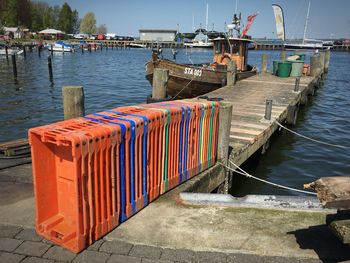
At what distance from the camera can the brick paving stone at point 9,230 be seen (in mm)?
3911

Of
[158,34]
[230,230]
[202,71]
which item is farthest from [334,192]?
[158,34]

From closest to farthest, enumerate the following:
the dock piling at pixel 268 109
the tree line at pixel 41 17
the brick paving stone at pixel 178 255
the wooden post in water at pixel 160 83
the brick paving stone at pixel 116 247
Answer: the brick paving stone at pixel 178 255 → the brick paving stone at pixel 116 247 → the wooden post in water at pixel 160 83 → the dock piling at pixel 268 109 → the tree line at pixel 41 17

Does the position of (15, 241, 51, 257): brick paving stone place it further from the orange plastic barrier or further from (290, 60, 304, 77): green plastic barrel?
(290, 60, 304, 77): green plastic barrel

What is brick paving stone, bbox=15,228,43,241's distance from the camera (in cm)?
384

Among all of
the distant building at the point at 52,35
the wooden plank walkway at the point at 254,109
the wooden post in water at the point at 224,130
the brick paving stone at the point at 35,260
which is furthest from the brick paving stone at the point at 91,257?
the distant building at the point at 52,35

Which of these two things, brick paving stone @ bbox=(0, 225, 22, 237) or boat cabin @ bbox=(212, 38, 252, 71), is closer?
brick paving stone @ bbox=(0, 225, 22, 237)

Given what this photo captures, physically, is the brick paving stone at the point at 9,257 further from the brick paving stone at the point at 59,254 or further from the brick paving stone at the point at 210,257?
the brick paving stone at the point at 210,257

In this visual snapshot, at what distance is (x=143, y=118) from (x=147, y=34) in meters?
132

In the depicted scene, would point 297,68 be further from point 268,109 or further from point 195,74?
point 268,109

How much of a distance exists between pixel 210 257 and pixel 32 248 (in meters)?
1.96

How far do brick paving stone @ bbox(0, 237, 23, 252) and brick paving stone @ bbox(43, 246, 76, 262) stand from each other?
0.41 meters

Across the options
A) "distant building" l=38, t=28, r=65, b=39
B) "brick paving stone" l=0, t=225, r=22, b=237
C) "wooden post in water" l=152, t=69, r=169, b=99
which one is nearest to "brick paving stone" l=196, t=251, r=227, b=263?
"brick paving stone" l=0, t=225, r=22, b=237

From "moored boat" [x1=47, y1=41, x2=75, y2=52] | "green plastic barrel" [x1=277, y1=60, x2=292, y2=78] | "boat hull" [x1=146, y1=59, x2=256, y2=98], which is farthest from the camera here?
"moored boat" [x1=47, y1=41, x2=75, y2=52]

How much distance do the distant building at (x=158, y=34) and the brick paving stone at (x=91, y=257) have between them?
12556 centimetres
